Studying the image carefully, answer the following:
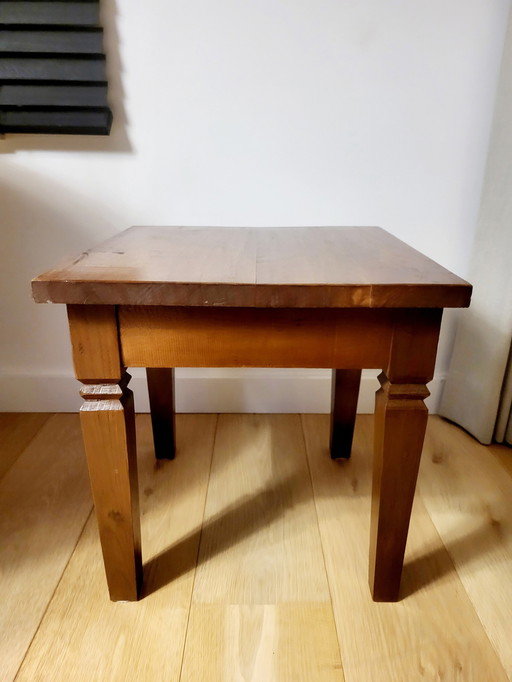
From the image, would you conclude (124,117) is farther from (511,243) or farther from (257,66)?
(511,243)

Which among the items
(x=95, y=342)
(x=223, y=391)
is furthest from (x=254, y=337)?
(x=223, y=391)

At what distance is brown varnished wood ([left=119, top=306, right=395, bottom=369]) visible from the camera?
1.92 ft

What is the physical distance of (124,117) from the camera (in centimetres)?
109

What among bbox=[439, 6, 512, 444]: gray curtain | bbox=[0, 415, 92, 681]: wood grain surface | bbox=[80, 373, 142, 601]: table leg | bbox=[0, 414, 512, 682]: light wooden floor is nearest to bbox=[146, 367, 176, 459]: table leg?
bbox=[0, 414, 512, 682]: light wooden floor

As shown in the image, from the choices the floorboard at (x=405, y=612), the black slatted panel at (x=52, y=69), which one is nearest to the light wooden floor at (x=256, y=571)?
the floorboard at (x=405, y=612)

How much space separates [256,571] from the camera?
0.80 metres

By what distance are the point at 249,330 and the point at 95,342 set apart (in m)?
0.19

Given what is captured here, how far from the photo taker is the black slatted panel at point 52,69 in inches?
39.3

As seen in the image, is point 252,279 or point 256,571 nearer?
point 252,279

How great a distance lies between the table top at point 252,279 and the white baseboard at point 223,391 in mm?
615

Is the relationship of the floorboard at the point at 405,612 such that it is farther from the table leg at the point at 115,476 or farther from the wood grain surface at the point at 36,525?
the wood grain surface at the point at 36,525

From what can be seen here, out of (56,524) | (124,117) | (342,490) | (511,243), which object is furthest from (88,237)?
(511,243)

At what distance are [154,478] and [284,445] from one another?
1.07 ft

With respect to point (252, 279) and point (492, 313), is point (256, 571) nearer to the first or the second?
point (252, 279)
